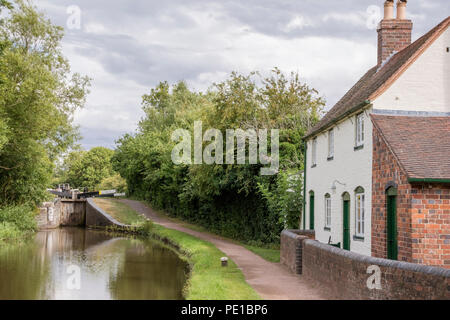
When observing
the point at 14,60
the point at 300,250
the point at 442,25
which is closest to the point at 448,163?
the point at 442,25

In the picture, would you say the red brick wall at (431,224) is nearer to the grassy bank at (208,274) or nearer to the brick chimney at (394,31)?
the grassy bank at (208,274)

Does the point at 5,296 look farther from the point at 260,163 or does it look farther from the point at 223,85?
the point at 223,85

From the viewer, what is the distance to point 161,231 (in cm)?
3147

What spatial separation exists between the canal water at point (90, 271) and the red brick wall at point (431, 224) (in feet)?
→ 22.0

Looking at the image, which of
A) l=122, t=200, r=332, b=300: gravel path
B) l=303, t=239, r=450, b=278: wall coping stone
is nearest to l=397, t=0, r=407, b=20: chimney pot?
l=122, t=200, r=332, b=300: gravel path

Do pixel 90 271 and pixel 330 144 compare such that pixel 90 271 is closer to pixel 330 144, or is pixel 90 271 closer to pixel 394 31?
pixel 330 144

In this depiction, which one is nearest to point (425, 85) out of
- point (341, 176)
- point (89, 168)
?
point (341, 176)

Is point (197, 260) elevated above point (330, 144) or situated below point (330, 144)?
below

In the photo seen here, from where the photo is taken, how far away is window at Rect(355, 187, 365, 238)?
45.7ft

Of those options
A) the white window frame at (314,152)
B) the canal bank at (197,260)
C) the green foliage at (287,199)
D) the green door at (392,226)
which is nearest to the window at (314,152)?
the white window frame at (314,152)

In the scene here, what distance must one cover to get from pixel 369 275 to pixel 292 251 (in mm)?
6075

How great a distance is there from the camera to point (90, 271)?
62.8 feet

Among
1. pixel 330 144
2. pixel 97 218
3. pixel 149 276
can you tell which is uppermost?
pixel 330 144

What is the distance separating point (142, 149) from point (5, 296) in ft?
105
